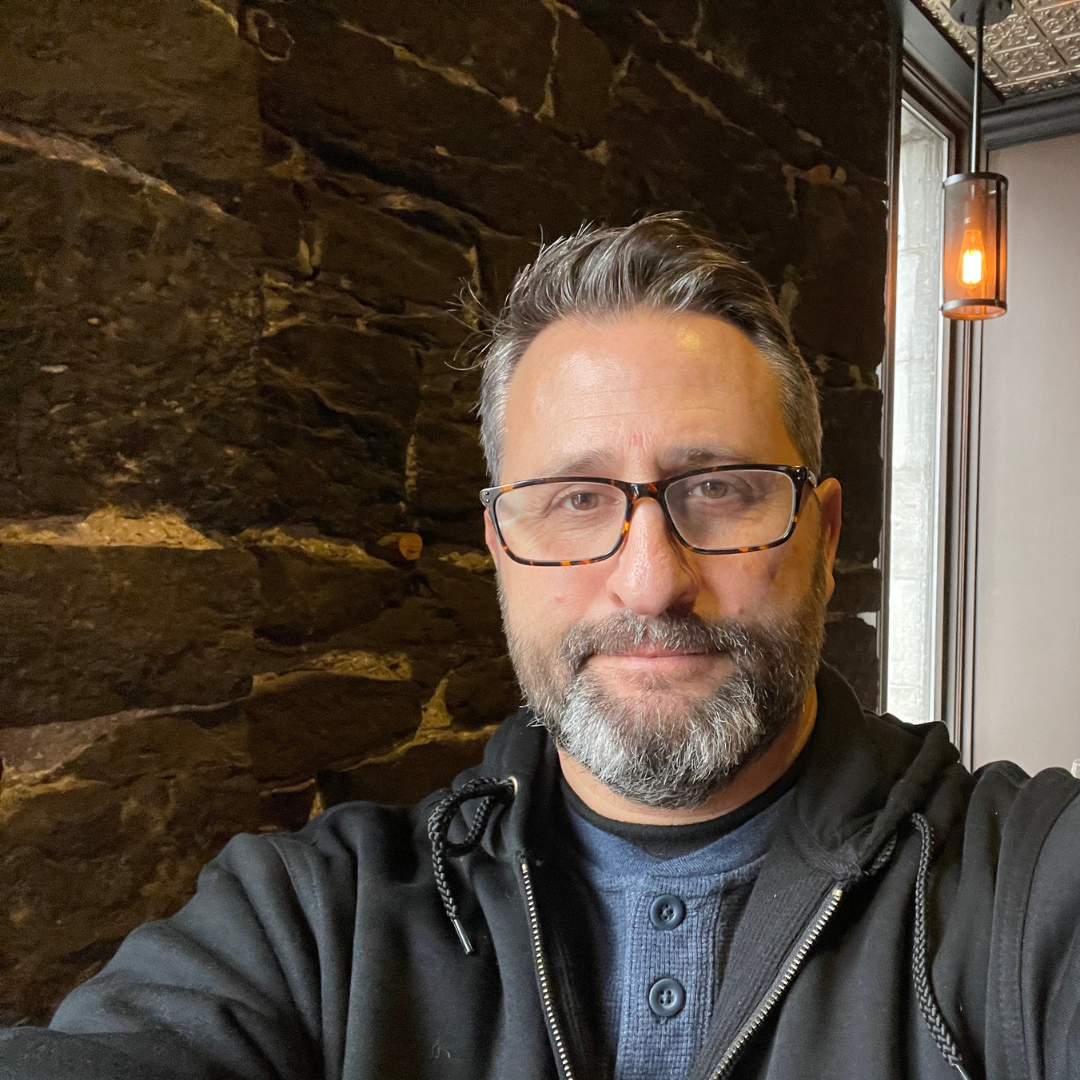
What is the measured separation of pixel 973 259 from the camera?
75.7 inches

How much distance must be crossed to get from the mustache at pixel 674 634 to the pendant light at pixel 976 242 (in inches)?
55.9

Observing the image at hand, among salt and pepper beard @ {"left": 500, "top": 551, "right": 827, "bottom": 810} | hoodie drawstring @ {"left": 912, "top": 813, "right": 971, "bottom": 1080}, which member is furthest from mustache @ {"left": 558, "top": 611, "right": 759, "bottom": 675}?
hoodie drawstring @ {"left": 912, "top": 813, "right": 971, "bottom": 1080}

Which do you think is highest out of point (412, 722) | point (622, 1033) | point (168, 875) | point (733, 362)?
point (733, 362)

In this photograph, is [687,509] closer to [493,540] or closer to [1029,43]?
[493,540]

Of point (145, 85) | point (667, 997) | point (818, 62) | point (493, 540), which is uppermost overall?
point (818, 62)

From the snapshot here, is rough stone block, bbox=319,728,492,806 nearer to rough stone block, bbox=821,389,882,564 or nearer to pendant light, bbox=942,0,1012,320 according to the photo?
rough stone block, bbox=821,389,882,564

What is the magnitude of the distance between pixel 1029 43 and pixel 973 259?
1.00 metres

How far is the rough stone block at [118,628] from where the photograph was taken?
834 mm

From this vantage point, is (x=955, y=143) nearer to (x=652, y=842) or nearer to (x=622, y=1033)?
(x=652, y=842)

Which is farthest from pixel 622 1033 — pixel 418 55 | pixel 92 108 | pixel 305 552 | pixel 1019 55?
pixel 1019 55

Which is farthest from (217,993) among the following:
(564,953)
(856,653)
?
(856,653)

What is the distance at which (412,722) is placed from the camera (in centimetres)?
119

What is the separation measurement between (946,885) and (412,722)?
68 cm

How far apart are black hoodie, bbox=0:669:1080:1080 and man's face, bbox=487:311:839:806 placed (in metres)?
0.12
